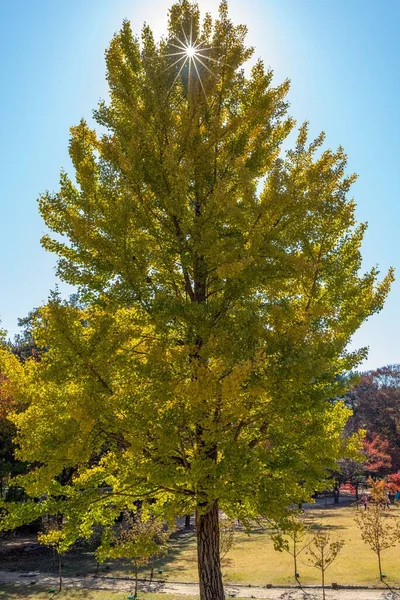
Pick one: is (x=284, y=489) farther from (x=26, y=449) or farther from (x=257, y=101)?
(x=257, y=101)

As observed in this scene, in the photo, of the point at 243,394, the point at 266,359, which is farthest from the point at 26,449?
the point at 266,359

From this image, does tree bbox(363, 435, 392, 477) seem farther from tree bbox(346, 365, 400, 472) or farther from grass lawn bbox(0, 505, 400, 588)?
grass lawn bbox(0, 505, 400, 588)

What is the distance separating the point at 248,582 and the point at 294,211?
1622cm

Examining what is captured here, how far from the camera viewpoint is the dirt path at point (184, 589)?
1503 cm

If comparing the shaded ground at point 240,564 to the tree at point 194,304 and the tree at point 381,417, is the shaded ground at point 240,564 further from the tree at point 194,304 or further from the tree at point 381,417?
the tree at point 381,417

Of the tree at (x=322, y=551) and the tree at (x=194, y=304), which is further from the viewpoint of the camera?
the tree at (x=322, y=551)

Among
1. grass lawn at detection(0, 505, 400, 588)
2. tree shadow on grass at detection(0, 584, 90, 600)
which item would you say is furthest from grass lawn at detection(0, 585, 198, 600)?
grass lawn at detection(0, 505, 400, 588)

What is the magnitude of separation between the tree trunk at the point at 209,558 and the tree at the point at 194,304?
26 mm

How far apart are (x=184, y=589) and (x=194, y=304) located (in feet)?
48.9

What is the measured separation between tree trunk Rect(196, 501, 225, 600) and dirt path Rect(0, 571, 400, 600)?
9.78 meters

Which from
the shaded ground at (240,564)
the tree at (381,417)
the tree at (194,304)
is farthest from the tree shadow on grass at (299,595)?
the tree at (381,417)

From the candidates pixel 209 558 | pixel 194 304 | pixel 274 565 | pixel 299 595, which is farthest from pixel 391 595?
pixel 194 304

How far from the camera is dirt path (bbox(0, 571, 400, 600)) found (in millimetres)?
15031

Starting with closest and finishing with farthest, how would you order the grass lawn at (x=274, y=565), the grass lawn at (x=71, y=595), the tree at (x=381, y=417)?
the grass lawn at (x=71, y=595) → the grass lawn at (x=274, y=565) → the tree at (x=381, y=417)
